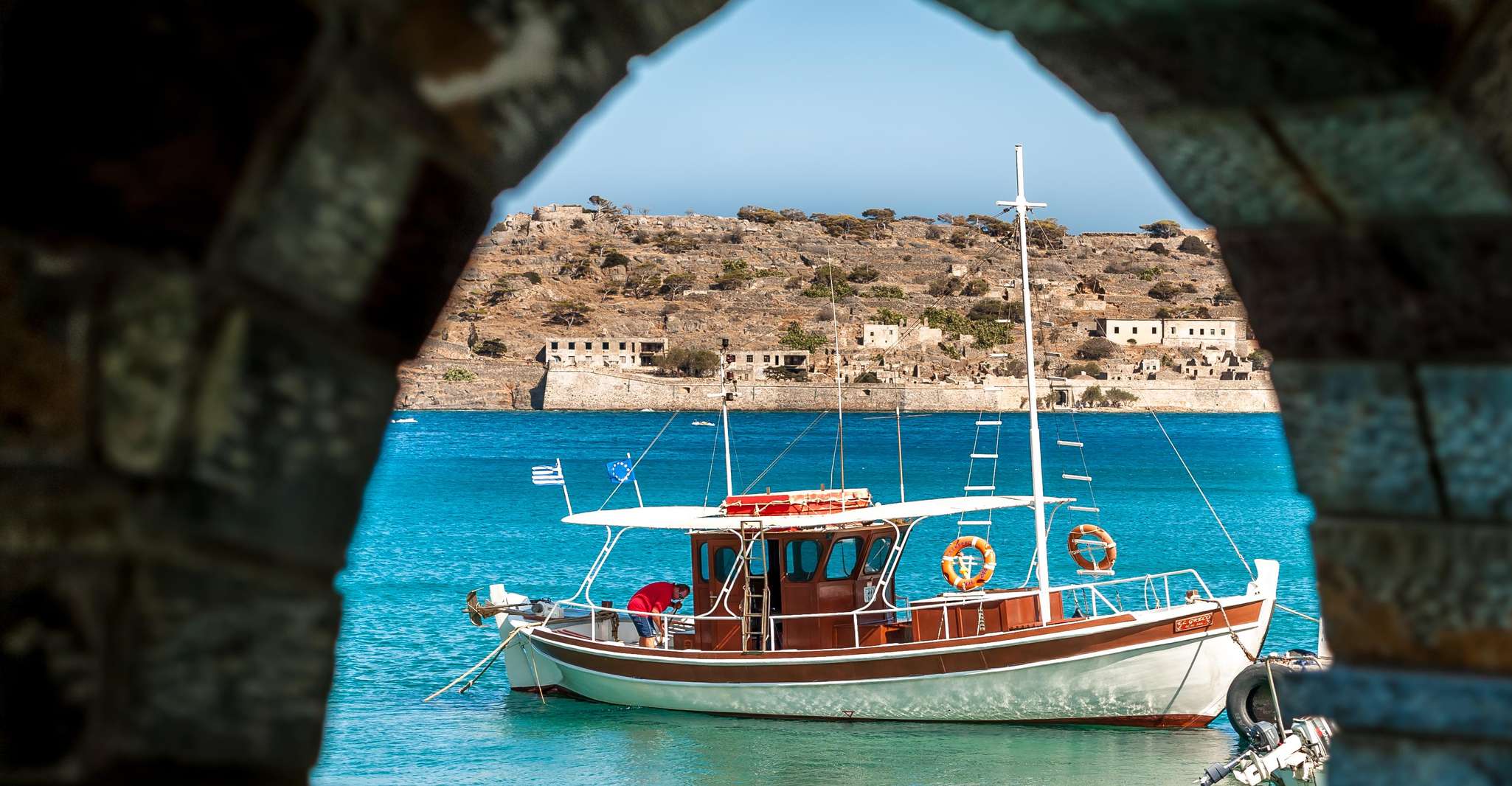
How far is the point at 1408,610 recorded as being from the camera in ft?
6.16

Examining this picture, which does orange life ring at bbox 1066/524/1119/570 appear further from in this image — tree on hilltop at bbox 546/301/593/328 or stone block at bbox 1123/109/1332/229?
tree on hilltop at bbox 546/301/593/328

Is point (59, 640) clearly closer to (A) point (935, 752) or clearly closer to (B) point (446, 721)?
(A) point (935, 752)

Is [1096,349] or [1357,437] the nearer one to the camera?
[1357,437]

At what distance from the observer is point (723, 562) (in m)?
17.3

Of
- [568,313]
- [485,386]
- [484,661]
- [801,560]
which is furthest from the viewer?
[568,313]

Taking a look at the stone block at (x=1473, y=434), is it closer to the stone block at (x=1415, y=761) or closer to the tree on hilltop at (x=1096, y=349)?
the stone block at (x=1415, y=761)

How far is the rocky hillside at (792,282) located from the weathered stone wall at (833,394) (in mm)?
4079

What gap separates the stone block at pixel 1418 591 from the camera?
6.02 feet

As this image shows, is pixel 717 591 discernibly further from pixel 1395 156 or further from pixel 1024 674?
pixel 1395 156

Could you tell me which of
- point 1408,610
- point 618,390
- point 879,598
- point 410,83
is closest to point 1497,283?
point 1408,610

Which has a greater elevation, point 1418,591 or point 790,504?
point 790,504

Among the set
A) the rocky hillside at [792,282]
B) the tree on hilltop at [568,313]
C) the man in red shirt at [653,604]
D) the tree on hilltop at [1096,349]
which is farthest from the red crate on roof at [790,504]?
the tree on hilltop at [568,313]

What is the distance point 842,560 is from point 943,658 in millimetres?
2038

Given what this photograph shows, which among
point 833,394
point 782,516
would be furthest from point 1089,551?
point 833,394
